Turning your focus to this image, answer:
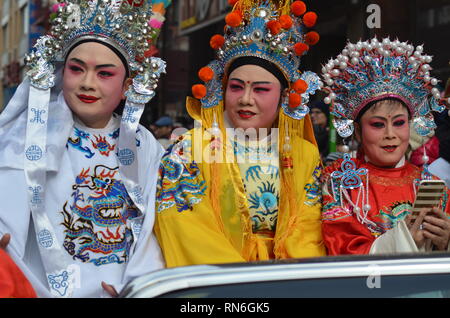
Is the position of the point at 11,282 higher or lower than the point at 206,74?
lower

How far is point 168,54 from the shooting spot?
15.5 meters

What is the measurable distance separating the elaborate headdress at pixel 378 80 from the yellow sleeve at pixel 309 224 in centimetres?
30

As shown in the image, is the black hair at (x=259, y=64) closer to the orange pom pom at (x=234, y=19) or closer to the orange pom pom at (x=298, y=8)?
the orange pom pom at (x=234, y=19)

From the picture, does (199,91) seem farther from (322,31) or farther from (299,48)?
(322,31)

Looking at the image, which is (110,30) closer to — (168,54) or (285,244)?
(285,244)

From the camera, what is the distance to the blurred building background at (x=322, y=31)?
6061 millimetres

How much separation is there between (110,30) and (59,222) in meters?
1.10

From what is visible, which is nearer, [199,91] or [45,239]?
[45,239]

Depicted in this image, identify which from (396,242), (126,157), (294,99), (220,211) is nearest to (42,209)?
(126,157)

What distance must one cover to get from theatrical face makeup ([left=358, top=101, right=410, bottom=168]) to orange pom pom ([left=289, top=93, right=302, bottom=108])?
1.27 ft

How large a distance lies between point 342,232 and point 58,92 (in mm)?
1779

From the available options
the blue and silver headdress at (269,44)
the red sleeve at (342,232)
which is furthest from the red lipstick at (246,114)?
the red sleeve at (342,232)

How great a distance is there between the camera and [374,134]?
3.31m

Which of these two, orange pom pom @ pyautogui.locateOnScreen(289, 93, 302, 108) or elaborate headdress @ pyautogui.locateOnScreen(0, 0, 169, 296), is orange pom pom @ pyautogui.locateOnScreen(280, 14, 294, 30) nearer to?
orange pom pom @ pyautogui.locateOnScreen(289, 93, 302, 108)
